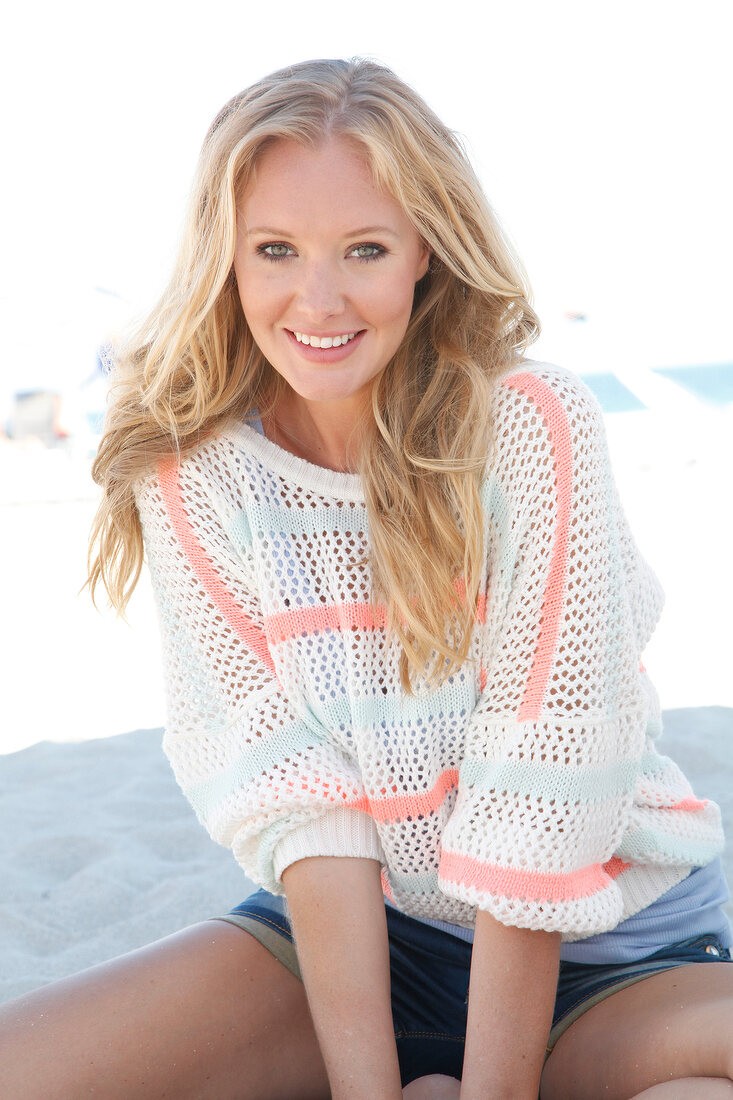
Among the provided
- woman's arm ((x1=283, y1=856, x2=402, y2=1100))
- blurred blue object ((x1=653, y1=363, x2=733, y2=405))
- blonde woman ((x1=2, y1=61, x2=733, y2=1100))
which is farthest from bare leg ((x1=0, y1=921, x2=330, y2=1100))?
blurred blue object ((x1=653, y1=363, x2=733, y2=405))

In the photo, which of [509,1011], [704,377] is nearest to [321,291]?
[509,1011]

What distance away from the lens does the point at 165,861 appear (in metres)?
2.90

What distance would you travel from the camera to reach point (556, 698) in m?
1.56

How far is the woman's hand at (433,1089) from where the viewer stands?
156cm

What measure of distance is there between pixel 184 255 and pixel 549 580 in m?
0.83

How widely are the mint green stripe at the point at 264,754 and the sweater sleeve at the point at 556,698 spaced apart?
10.7 inches

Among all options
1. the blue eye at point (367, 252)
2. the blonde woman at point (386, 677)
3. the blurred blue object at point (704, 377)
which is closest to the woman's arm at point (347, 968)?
the blonde woman at point (386, 677)

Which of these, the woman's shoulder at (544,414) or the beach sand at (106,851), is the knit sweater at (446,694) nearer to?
the woman's shoulder at (544,414)

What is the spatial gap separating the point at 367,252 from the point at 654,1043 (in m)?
1.23

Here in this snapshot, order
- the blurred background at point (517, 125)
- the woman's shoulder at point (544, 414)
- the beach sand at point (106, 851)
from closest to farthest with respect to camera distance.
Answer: the woman's shoulder at point (544, 414) < the beach sand at point (106, 851) < the blurred background at point (517, 125)

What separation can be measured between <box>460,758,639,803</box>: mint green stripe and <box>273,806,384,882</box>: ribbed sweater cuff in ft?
0.67

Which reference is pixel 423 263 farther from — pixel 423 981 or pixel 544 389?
pixel 423 981

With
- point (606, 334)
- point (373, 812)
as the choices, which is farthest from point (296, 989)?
point (606, 334)

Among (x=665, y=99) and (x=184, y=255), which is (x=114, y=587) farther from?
(x=665, y=99)
